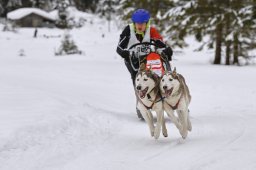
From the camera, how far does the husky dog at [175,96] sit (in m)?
5.90

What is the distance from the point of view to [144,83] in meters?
6.00

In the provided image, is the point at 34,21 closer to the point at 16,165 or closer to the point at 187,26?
the point at 187,26

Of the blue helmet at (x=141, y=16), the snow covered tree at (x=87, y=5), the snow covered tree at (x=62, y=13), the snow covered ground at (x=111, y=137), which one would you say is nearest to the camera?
the snow covered ground at (x=111, y=137)

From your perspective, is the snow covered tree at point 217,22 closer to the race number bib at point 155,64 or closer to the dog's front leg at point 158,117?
the race number bib at point 155,64

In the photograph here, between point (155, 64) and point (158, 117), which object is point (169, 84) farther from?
point (155, 64)

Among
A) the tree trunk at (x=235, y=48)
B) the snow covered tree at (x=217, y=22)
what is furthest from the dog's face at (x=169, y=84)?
the tree trunk at (x=235, y=48)

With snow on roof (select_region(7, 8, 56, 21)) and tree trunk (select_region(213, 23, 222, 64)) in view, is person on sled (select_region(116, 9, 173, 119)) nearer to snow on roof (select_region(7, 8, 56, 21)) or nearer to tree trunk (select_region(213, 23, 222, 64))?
tree trunk (select_region(213, 23, 222, 64))

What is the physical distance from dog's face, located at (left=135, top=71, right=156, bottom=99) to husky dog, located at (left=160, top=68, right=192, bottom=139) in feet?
0.49

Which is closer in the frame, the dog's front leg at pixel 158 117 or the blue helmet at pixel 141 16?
the dog's front leg at pixel 158 117

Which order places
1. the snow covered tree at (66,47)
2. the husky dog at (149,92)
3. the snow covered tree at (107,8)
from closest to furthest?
the husky dog at (149,92)
the snow covered tree at (66,47)
the snow covered tree at (107,8)

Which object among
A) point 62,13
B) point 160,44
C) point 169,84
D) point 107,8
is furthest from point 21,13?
point 169,84

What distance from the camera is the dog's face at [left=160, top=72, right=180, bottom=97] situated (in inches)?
232

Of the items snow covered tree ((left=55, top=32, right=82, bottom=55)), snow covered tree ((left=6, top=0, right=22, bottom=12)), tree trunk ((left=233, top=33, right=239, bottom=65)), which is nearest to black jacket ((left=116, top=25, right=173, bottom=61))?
tree trunk ((left=233, top=33, right=239, bottom=65))

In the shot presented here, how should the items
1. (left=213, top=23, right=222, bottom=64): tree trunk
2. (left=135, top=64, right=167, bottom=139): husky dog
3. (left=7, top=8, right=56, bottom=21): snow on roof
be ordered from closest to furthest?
(left=135, top=64, right=167, bottom=139): husky dog < (left=213, top=23, right=222, bottom=64): tree trunk < (left=7, top=8, right=56, bottom=21): snow on roof
